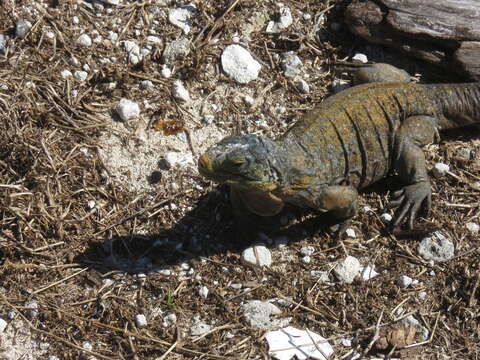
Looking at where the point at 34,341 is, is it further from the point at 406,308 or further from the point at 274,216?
the point at 406,308

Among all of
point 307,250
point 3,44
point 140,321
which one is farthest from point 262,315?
point 3,44

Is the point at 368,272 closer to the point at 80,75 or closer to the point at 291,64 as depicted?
the point at 291,64

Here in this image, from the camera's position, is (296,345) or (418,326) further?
(418,326)

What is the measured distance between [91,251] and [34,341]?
78 cm

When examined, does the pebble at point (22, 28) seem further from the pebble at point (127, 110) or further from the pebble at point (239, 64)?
the pebble at point (239, 64)

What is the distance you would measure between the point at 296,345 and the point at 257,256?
746 millimetres

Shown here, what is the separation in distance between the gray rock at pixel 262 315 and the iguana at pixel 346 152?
636 mm

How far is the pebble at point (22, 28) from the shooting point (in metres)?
5.95

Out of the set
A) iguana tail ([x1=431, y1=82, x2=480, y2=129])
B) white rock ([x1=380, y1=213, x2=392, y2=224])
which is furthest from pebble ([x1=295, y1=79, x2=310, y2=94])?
white rock ([x1=380, y1=213, x2=392, y2=224])

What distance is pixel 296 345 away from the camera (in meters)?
4.73

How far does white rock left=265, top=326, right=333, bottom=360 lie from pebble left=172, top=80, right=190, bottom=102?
218 cm

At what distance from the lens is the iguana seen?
184 inches

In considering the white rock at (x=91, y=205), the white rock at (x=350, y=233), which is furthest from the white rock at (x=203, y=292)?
the white rock at (x=350, y=233)

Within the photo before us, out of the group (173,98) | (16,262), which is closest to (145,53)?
(173,98)
